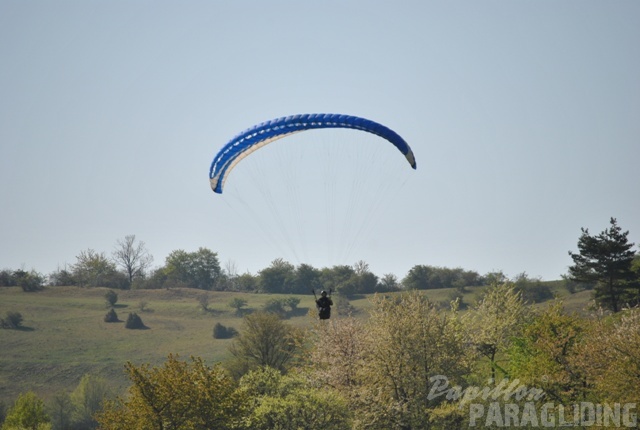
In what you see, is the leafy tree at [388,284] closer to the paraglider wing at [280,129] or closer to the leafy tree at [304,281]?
the leafy tree at [304,281]

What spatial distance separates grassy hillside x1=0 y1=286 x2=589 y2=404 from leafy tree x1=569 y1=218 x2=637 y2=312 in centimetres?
2949

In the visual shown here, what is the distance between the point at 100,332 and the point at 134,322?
7.03m

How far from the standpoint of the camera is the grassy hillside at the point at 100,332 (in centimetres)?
9756

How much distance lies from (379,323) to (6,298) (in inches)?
4093

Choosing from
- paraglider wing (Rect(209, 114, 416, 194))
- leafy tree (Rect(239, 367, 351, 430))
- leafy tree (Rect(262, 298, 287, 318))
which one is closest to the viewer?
paraglider wing (Rect(209, 114, 416, 194))

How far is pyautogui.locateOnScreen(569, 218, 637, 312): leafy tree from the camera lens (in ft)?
252

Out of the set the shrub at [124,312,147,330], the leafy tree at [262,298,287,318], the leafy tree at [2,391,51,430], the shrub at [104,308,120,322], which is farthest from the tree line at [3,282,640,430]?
the leafy tree at [262,298,287,318]

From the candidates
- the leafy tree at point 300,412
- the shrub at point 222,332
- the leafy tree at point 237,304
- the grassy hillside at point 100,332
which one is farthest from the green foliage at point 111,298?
the leafy tree at point 300,412

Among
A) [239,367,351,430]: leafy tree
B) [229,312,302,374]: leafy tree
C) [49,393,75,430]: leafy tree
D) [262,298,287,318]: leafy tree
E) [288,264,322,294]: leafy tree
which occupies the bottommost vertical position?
[49,393,75,430]: leafy tree

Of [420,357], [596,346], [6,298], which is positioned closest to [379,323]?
[420,357]

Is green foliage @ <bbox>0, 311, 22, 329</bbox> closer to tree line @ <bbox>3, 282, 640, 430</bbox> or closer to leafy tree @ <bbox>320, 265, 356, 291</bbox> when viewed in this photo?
leafy tree @ <bbox>320, 265, 356, 291</bbox>

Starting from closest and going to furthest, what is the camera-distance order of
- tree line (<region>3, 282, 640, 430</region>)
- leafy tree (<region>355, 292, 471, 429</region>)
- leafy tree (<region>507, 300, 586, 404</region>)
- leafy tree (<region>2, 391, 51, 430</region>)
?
1. tree line (<region>3, 282, 640, 430</region>)
2. leafy tree (<region>355, 292, 471, 429</region>)
3. leafy tree (<region>507, 300, 586, 404</region>)
4. leafy tree (<region>2, 391, 51, 430</region>)

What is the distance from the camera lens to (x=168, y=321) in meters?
131

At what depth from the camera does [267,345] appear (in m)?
77.0
